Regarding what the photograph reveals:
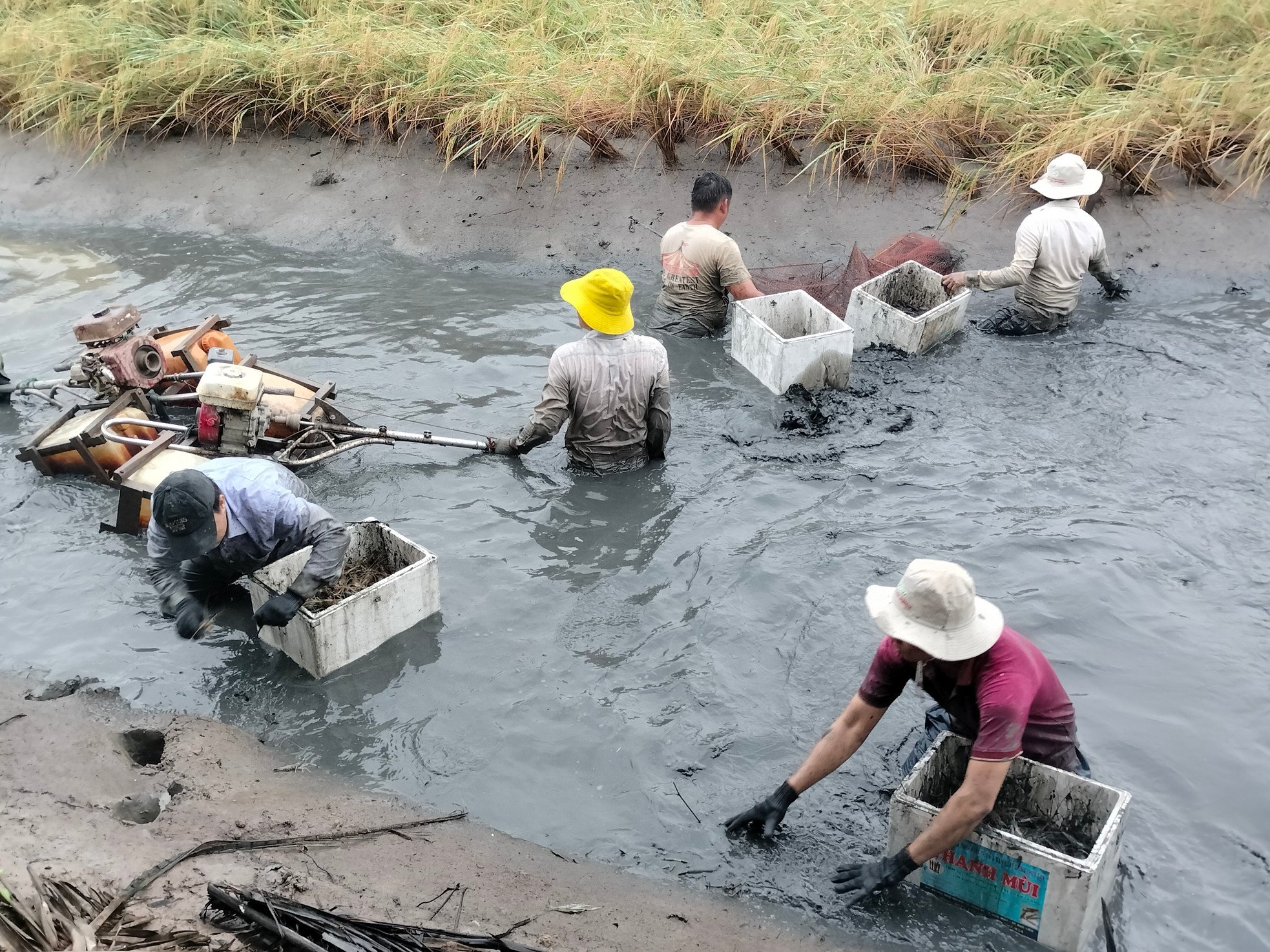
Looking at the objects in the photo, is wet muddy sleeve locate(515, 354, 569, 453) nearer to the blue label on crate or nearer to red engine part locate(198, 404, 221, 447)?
red engine part locate(198, 404, 221, 447)

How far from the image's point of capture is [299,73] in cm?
1148

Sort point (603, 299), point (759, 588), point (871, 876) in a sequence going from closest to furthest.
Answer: point (871, 876)
point (759, 588)
point (603, 299)

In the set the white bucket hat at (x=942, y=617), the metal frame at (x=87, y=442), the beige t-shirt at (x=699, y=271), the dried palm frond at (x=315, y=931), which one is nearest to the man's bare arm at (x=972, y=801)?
the white bucket hat at (x=942, y=617)

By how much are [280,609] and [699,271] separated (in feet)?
15.3

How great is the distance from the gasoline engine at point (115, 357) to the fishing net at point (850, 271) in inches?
189

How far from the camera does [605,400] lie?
6.70 metres

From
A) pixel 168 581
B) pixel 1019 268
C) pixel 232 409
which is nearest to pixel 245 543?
pixel 168 581

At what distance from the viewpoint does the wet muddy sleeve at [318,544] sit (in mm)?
5184

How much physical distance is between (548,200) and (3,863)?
8.30m

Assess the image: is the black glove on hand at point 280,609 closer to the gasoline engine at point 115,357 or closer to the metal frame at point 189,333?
the gasoline engine at point 115,357

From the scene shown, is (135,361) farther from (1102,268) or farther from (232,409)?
(1102,268)

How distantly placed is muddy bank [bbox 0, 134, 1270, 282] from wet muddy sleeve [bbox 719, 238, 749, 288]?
2.12 metres

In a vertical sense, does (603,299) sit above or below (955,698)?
above

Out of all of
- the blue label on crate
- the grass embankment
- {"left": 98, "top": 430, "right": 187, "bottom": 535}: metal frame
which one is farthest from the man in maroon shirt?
the grass embankment
